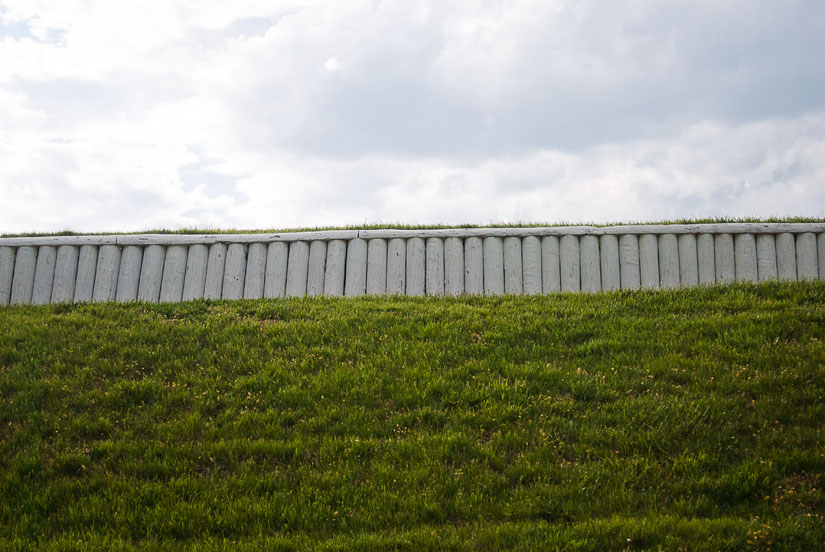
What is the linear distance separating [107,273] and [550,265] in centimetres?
762

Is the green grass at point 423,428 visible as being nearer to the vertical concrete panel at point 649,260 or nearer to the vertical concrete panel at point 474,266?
the vertical concrete panel at point 474,266

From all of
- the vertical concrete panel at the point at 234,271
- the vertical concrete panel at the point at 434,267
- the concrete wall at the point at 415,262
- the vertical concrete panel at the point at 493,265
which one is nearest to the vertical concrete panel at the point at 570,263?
the concrete wall at the point at 415,262

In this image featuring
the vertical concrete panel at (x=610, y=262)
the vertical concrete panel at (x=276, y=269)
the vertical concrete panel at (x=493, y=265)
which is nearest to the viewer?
the vertical concrete panel at (x=493, y=265)

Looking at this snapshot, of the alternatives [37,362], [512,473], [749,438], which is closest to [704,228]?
[749,438]

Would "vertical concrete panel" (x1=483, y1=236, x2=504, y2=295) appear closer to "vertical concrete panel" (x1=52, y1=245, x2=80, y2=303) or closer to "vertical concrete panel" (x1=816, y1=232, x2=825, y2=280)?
"vertical concrete panel" (x1=816, y1=232, x2=825, y2=280)

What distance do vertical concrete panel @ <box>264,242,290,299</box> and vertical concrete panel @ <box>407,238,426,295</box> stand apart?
1157mm

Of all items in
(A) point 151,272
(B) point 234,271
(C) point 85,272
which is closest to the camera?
(B) point 234,271

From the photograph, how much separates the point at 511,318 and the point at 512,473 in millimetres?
3336

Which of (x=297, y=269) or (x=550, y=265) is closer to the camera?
(x=550, y=265)

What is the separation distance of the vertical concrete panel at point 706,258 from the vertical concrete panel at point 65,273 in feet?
35.3

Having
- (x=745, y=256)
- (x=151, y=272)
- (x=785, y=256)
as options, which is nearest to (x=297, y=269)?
(x=151, y=272)

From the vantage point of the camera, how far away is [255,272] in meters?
11.6

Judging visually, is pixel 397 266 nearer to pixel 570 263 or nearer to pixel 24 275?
pixel 570 263

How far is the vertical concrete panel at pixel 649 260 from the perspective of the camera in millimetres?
11375
